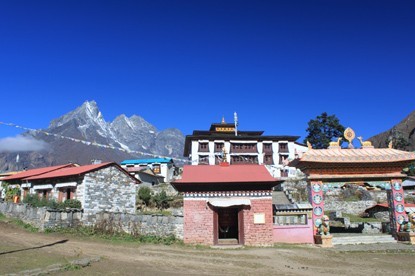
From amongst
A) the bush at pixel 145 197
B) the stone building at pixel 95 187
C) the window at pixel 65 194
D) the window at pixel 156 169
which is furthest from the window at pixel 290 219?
the window at pixel 156 169

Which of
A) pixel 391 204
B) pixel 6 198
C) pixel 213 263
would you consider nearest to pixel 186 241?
pixel 213 263

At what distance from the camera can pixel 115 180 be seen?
94.0 feet

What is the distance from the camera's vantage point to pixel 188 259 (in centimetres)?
1393

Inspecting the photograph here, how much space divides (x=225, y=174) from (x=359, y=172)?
7.60 m

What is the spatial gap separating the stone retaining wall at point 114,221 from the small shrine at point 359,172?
756cm

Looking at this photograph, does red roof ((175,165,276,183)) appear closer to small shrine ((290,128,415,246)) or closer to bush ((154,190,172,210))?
small shrine ((290,128,415,246))

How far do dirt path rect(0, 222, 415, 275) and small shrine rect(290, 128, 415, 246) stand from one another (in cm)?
334

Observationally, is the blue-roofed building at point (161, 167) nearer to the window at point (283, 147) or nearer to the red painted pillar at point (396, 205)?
the window at point (283, 147)

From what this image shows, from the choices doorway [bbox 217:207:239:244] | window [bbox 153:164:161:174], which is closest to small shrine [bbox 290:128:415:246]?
doorway [bbox 217:207:239:244]

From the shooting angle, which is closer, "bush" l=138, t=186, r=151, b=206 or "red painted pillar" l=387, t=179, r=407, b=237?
"red painted pillar" l=387, t=179, r=407, b=237

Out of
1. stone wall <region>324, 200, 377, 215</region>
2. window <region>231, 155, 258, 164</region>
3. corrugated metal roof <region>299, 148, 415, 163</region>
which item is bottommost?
stone wall <region>324, 200, 377, 215</region>

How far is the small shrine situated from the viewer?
19.3m

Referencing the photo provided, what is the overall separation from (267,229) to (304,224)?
7.11 ft

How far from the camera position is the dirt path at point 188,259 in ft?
38.3
